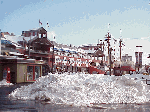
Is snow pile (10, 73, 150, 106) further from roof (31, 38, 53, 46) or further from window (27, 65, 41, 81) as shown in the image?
roof (31, 38, 53, 46)

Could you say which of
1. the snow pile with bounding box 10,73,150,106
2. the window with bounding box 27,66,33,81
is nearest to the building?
the window with bounding box 27,66,33,81

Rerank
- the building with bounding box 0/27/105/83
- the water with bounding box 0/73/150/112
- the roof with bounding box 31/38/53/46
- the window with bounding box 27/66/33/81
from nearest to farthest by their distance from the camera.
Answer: the water with bounding box 0/73/150/112, the building with bounding box 0/27/105/83, the window with bounding box 27/66/33/81, the roof with bounding box 31/38/53/46

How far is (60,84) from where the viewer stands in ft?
64.2

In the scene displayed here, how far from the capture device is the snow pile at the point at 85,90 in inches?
698

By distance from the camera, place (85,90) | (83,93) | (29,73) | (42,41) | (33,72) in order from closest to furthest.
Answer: (83,93)
(85,90)
(29,73)
(33,72)
(42,41)

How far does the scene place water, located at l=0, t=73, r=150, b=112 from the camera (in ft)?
55.8

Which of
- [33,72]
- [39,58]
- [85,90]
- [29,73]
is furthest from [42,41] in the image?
[85,90]

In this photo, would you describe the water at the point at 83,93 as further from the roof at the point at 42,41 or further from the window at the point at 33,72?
the roof at the point at 42,41

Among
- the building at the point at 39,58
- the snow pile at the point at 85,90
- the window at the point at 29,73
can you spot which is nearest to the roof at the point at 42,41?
the building at the point at 39,58

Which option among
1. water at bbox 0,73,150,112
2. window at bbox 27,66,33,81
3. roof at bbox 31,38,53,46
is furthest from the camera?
roof at bbox 31,38,53,46

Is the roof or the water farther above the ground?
the roof

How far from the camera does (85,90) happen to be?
18.9 metres

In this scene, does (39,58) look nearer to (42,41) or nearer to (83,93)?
(42,41)

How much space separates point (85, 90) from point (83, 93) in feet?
1.75
